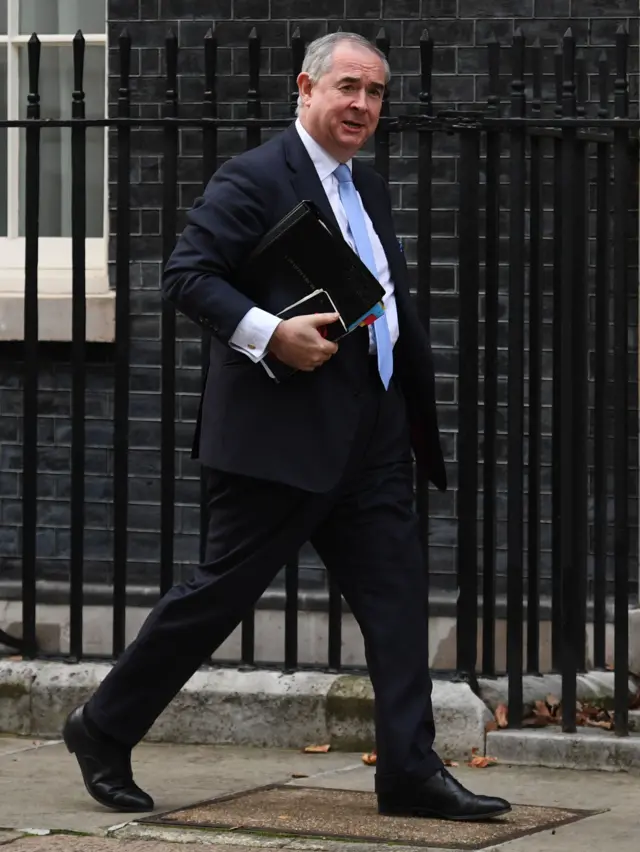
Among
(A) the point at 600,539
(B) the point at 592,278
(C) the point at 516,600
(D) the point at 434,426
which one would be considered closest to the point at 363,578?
(D) the point at 434,426

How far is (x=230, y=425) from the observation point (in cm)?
505

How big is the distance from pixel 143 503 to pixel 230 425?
2627 millimetres

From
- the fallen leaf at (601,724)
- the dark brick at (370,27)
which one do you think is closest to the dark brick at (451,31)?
the dark brick at (370,27)

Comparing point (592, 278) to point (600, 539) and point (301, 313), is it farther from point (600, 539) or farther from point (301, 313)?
point (301, 313)

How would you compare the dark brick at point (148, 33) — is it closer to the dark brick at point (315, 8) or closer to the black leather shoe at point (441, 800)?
the dark brick at point (315, 8)

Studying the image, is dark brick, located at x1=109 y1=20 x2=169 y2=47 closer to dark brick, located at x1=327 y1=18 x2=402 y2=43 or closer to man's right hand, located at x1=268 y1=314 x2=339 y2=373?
dark brick, located at x1=327 y1=18 x2=402 y2=43

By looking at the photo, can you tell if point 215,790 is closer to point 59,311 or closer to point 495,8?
point 59,311

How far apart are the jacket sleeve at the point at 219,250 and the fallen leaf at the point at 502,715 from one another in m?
1.88

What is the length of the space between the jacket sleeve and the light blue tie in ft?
0.73

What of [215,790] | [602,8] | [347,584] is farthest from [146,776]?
[602,8]

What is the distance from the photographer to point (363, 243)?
5.12 meters

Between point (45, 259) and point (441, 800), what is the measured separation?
3.60 meters

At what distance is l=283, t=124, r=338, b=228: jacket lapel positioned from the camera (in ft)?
16.7

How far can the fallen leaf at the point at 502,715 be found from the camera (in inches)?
242
